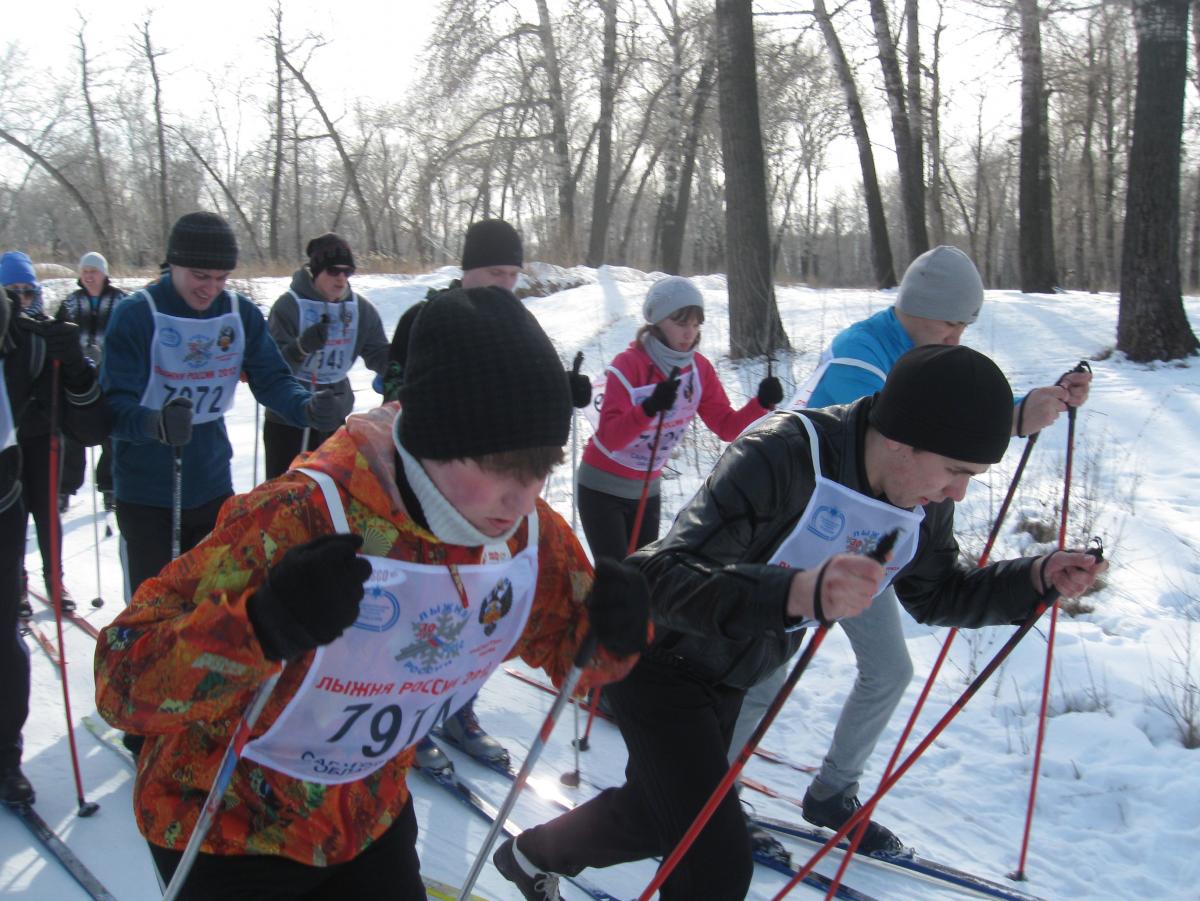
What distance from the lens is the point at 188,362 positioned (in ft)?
12.4

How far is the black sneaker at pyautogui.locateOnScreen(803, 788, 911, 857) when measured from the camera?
3.41 meters

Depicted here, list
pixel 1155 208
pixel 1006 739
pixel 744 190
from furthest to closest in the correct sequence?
pixel 744 190, pixel 1155 208, pixel 1006 739

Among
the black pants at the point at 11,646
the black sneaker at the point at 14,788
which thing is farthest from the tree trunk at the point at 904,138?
the black sneaker at the point at 14,788

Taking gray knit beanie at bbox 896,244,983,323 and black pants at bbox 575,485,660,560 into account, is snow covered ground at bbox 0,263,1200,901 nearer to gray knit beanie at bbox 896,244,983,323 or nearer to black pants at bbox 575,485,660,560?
black pants at bbox 575,485,660,560

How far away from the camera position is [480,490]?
1.59m

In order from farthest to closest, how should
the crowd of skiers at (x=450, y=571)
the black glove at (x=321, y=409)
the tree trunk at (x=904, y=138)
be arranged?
1. the tree trunk at (x=904, y=138)
2. the black glove at (x=321, y=409)
3. the crowd of skiers at (x=450, y=571)

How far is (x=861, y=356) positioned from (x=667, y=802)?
70.9 inches

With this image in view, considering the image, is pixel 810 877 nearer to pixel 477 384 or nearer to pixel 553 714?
pixel 553 714

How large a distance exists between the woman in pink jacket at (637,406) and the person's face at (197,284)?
1.71 m

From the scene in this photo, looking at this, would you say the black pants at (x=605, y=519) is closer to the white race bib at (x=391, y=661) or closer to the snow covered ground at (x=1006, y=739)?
the snow covered ground at (x=1006, y=739)

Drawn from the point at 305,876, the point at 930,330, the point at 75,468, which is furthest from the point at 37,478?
the point at 930,330

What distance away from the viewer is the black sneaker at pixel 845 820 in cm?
341

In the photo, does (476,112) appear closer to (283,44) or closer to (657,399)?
(283,44)

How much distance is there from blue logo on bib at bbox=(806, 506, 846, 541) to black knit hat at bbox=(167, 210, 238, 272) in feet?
8.38
